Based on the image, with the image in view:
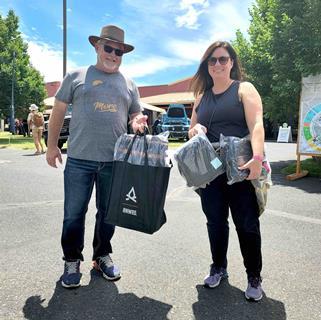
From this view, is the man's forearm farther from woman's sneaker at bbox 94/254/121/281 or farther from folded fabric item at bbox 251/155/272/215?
folded fabric item at bbox 251/155/272/215

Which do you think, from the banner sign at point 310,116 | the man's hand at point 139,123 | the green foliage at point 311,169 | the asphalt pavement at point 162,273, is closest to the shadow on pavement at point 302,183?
the green foliage at point 311,169

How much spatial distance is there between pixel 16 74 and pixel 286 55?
854 inches

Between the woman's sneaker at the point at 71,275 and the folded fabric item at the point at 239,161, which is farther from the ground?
the folded fabric item at the point at 239,161

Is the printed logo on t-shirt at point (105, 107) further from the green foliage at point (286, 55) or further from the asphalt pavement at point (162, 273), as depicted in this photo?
the green foliage at point (286, 55)

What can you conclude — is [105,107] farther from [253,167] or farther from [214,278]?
[214,278]

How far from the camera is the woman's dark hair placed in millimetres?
2988

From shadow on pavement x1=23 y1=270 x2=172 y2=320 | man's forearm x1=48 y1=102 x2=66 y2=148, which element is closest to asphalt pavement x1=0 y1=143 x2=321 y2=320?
shadow on pavement x1=23 y1=270 x2=172 y2=320

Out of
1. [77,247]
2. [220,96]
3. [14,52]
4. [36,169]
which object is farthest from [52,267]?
[14,52]

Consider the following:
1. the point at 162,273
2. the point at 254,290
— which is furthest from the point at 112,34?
the point at 254,290

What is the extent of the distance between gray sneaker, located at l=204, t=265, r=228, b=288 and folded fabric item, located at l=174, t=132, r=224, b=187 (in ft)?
2.80

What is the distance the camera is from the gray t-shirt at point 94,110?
121 inches

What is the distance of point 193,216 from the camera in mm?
5363

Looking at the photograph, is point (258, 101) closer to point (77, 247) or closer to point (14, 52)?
point (77, 247)

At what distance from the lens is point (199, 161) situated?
276 cm
